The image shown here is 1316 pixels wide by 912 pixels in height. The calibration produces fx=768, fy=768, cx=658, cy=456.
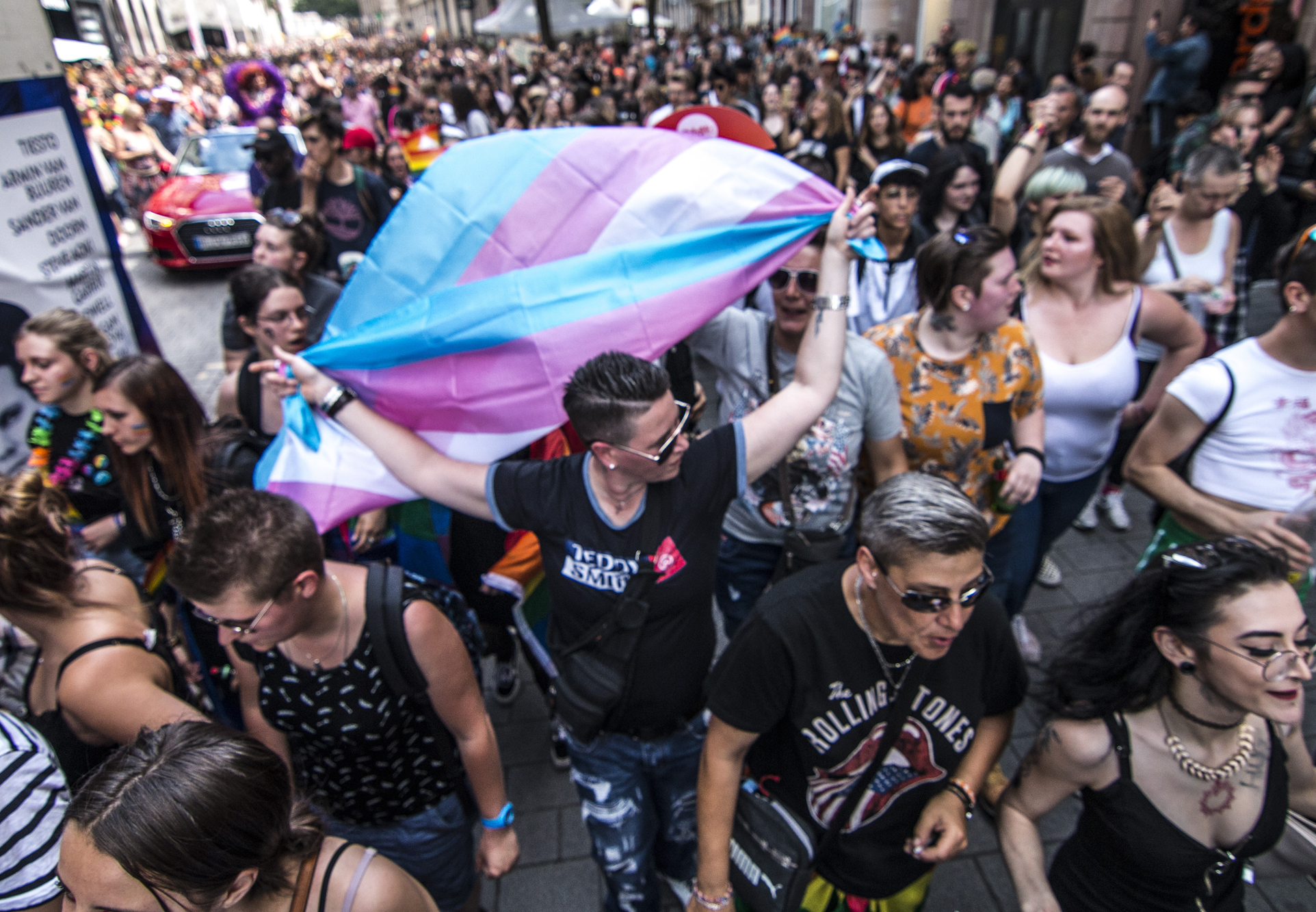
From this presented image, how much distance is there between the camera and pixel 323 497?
2.37m

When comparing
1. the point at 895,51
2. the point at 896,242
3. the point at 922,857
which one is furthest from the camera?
the point at 895,51

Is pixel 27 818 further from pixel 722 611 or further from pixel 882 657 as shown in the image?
pixel 722 611

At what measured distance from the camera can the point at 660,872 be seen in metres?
2.56

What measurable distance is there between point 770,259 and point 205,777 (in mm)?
1942

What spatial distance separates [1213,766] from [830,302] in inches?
57.7

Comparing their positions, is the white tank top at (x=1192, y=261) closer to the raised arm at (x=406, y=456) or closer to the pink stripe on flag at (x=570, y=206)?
the pink stripe on flag at (x=570, y=206)

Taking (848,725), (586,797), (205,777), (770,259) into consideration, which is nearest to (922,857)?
(848,725)

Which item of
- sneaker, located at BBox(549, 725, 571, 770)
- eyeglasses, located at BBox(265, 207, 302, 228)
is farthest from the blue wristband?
eyeglasses, located at BBox(265, 207, 302, 228)

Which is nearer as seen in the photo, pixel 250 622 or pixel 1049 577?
pixel 250 622

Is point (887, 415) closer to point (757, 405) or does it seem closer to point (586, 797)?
point (757, 405)

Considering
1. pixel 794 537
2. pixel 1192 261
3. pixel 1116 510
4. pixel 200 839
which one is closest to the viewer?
pixel 200 839

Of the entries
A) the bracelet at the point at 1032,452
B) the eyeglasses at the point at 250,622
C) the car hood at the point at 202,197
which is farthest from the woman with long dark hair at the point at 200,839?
the car hood at the point at 202,197

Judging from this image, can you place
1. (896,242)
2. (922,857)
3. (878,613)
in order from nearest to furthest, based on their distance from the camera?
(878,613) < (922,857) < (896,242)

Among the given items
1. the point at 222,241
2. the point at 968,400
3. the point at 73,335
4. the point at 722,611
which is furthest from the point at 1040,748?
the point at 222,241
